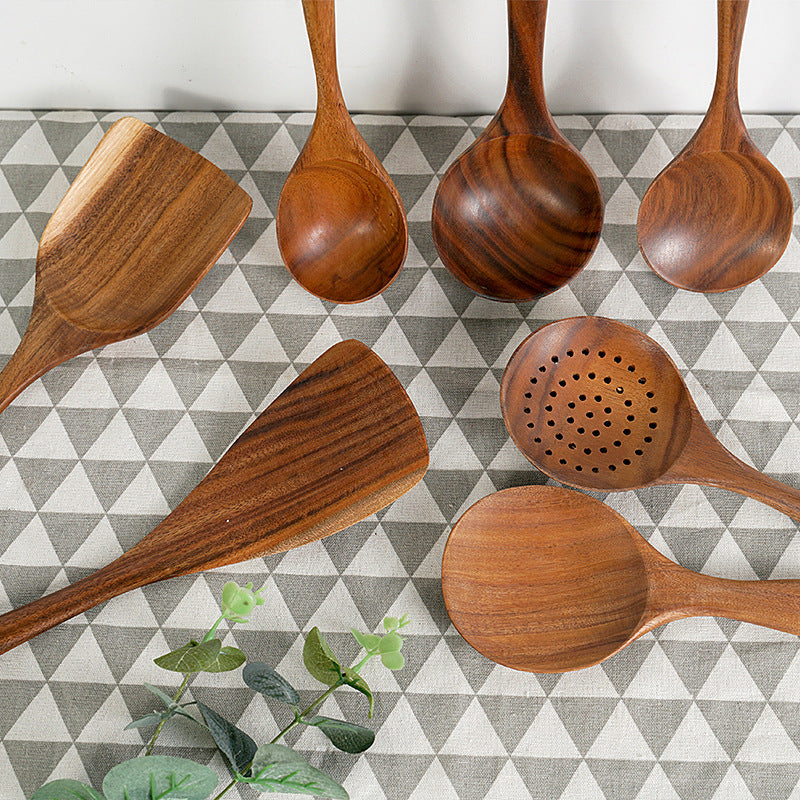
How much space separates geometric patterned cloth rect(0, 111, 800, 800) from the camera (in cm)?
58

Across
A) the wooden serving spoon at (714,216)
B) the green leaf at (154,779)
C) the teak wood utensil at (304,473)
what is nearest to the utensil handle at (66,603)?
the teak wood utensil at (304,473)

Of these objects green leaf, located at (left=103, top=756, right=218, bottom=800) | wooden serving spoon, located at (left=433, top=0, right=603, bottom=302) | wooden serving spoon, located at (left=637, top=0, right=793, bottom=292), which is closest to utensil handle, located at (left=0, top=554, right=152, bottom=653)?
green leaf, located at (left=103, top=756, right=218, bottom=800)

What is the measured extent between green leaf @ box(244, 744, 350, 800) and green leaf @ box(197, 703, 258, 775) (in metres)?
0.03

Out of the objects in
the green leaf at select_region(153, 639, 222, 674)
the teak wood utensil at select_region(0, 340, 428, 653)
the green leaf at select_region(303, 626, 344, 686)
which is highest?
the teak wood utensil at select_region(0, 340, 428, 653)

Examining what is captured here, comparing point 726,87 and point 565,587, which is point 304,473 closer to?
point 565,587

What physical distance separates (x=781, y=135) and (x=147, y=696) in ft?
2.18

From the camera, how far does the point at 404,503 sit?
0.61 meters

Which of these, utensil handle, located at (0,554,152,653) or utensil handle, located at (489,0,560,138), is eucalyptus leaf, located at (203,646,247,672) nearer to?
utensil handle, located at (0,554,152,653)

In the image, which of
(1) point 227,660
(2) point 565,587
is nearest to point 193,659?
(1) point 227,660

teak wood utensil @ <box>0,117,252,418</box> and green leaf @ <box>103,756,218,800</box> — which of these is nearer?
green leaf @ <box>103,756,218,800</box>

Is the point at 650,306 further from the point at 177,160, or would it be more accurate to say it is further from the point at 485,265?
the point at 177,160

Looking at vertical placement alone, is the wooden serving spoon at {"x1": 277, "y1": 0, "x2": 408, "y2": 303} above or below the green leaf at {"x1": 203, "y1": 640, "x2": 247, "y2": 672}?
above

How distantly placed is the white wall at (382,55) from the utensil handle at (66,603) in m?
0.38

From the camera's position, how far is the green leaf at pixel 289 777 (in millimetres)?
499
